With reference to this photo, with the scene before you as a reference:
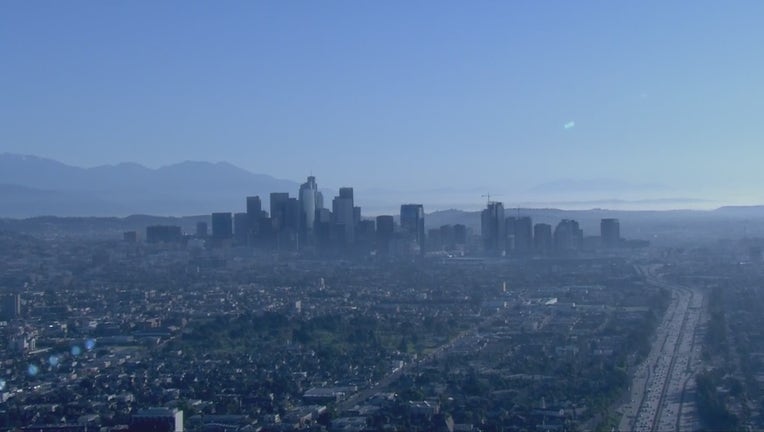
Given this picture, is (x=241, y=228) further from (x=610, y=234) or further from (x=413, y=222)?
(x=610, y=234)

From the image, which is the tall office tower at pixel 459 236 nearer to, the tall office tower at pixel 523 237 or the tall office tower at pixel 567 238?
the tall office tower at pixel 523 237

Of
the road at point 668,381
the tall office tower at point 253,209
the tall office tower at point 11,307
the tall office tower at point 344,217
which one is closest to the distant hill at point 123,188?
the tall office tower at point 253,209

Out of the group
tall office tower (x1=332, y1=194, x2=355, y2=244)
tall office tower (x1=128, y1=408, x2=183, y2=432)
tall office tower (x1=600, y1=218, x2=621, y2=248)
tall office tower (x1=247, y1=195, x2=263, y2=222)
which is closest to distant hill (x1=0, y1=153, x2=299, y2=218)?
tall office tower (x1=247, y1=195, x2=263, y2=222)

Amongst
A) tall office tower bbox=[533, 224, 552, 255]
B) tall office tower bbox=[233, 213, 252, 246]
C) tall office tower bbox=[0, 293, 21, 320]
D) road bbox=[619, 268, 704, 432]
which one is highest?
tall office tower bbox=[233, 213, 252, 246]

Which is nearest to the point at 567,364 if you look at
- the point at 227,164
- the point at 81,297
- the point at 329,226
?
the point at 81,297

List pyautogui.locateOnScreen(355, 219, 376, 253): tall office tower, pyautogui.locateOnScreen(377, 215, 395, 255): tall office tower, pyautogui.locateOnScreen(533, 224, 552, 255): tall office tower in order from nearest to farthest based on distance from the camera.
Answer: pyautogui.locateOnScreen(533, 224, 552, 255): tall office tower → pyautogui.locateOnScreen(355, 219, 376, 253): tall office tower → pyautogui.locateOnScreen(377, 215, 395, 255): tall office tower

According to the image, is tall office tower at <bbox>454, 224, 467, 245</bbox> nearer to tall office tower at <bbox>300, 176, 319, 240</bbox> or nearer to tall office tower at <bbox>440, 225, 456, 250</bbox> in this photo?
tall office tower at <bbox>440, 225, 456, 250</bbox>
